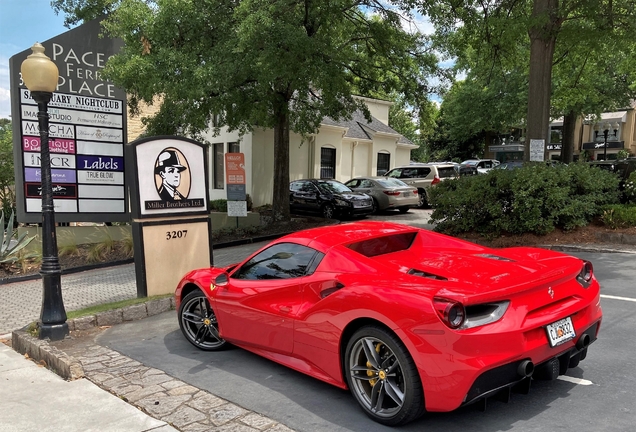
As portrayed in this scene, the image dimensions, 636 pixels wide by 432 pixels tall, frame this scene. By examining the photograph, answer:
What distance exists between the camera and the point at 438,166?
809 inches

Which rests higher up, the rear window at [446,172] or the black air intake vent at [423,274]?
the rear window at [446,172]

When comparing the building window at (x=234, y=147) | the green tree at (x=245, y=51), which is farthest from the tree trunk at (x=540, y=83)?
the building window at (x=234, y=147)

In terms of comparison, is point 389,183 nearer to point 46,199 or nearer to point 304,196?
point 304,196

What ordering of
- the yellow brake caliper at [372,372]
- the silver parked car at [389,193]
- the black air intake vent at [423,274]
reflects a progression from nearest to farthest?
the yellow brake caliper at [372,372] → the black air intake vent at [423,274] → the silver parked car at [389,193]

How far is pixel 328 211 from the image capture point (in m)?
17.0

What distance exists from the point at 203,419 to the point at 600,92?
28993 mm

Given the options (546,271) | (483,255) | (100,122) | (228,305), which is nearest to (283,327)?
(228,305)

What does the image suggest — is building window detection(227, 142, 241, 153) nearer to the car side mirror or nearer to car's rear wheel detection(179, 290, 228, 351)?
car's rear wheel detection(179, 290, 228, 351)

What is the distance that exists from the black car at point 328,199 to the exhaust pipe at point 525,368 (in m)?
13.3

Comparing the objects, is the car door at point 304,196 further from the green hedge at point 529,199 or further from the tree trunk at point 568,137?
the tree trunk at point 568,137

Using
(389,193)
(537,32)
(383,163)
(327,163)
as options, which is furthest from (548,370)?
(383,163)

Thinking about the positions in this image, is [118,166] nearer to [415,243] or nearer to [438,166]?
[415,243]

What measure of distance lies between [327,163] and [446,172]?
5.97 metres

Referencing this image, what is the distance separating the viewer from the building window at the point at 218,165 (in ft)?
74.3
